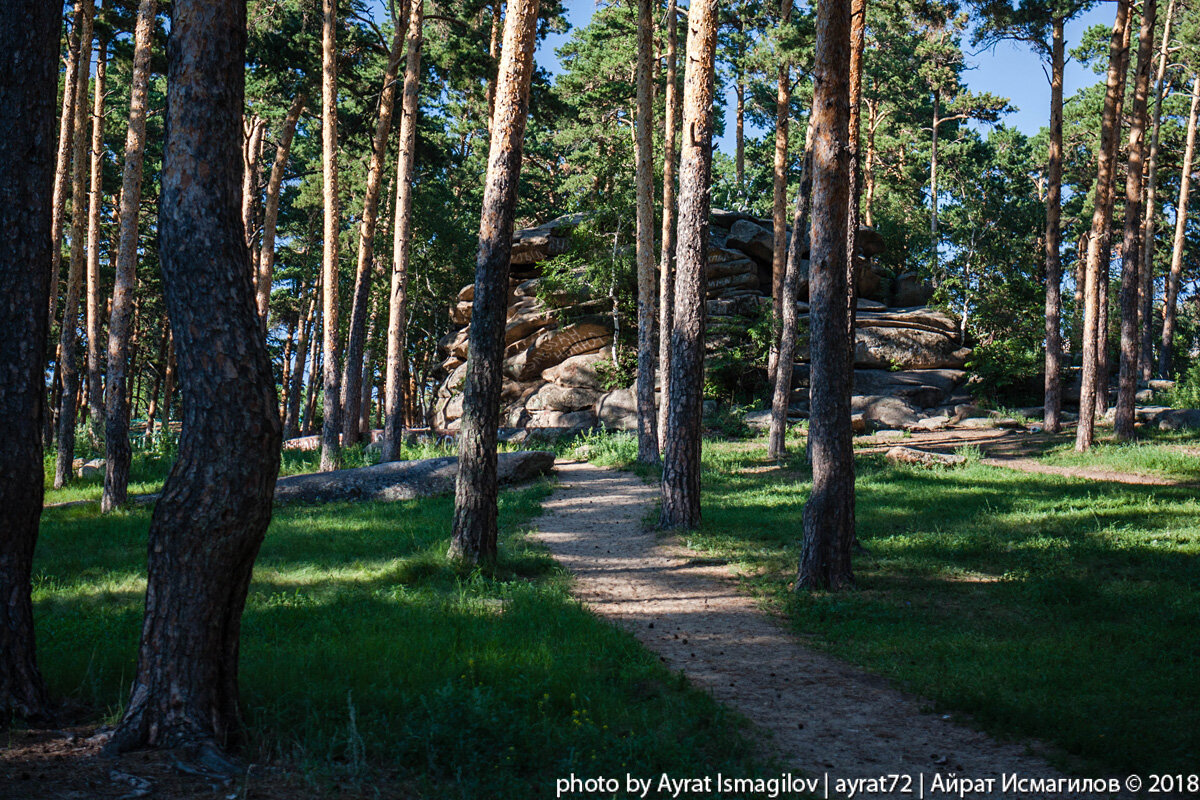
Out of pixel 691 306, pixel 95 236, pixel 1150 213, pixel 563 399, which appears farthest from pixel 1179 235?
pixel 95 236

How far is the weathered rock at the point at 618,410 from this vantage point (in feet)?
86.4

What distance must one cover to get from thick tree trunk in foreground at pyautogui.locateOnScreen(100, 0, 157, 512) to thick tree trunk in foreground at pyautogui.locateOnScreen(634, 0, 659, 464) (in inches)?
367

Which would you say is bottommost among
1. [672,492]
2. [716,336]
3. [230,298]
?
[672,492]

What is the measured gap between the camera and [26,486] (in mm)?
4758

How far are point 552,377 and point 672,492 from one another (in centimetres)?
1825

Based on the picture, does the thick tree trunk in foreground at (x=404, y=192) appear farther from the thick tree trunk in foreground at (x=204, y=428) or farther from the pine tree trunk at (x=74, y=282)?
the thick tree trunk in foreground at (x=204, y=428)

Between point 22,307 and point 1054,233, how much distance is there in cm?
2384

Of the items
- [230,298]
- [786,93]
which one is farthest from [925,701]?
[786,93]

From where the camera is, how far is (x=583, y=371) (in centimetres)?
2920

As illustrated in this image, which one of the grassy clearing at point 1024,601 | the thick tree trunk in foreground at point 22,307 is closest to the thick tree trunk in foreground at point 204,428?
the thick tree trunk in foreground at point 22,307

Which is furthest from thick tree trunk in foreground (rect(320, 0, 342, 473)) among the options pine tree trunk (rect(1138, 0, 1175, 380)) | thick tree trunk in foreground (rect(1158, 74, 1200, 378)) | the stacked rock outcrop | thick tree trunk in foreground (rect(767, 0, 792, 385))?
thick tree trunk in foreground (rect(1158, 74, 1200, 378))

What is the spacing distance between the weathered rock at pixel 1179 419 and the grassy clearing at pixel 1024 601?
1009 cm

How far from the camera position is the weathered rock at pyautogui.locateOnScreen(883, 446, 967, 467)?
17312mm

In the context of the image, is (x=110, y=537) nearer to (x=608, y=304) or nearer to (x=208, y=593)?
(x=208, y=593)
